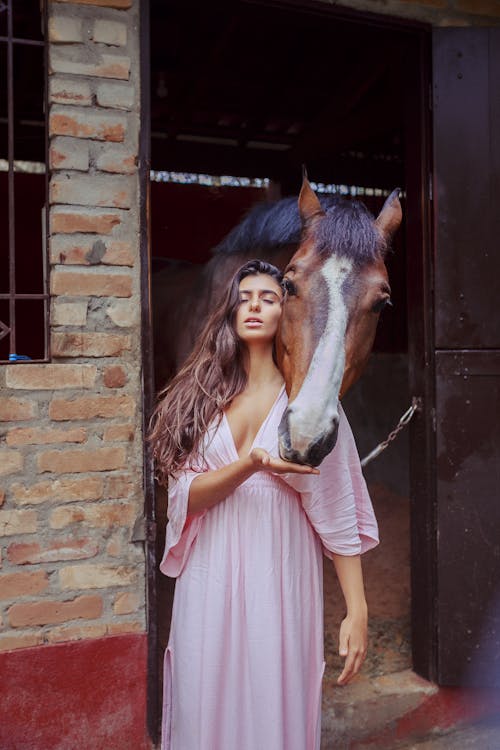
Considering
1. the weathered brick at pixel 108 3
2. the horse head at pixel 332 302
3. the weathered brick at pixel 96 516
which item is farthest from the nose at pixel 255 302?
the weathered brick at pixel 108 3

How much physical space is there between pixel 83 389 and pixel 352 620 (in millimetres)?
1298

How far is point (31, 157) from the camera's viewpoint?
7.18 m

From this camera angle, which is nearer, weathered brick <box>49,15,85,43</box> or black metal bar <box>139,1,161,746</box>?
weathered brick <box>49,15,85,43</box>

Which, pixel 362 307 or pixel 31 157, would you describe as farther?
pixel 31 157

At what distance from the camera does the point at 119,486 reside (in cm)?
254

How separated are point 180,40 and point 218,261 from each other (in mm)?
1756

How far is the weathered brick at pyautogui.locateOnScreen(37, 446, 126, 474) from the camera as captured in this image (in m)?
2.46

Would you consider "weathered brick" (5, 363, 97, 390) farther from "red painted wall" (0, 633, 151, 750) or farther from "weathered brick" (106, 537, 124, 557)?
"red painted wall" (0, 633, 151, 750)

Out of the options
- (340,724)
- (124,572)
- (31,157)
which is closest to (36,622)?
(124,572)

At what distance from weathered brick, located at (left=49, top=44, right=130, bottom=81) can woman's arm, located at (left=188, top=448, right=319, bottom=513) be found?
1.66 m

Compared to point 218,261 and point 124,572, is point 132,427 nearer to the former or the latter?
point 124,572

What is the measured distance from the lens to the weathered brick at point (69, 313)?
247 centimetres

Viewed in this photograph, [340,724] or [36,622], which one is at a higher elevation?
[36,622]

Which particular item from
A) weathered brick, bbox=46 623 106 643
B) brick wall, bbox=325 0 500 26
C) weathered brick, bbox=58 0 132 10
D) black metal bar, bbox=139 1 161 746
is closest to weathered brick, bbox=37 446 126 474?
black metal bar, bbox=139 1 161 746
